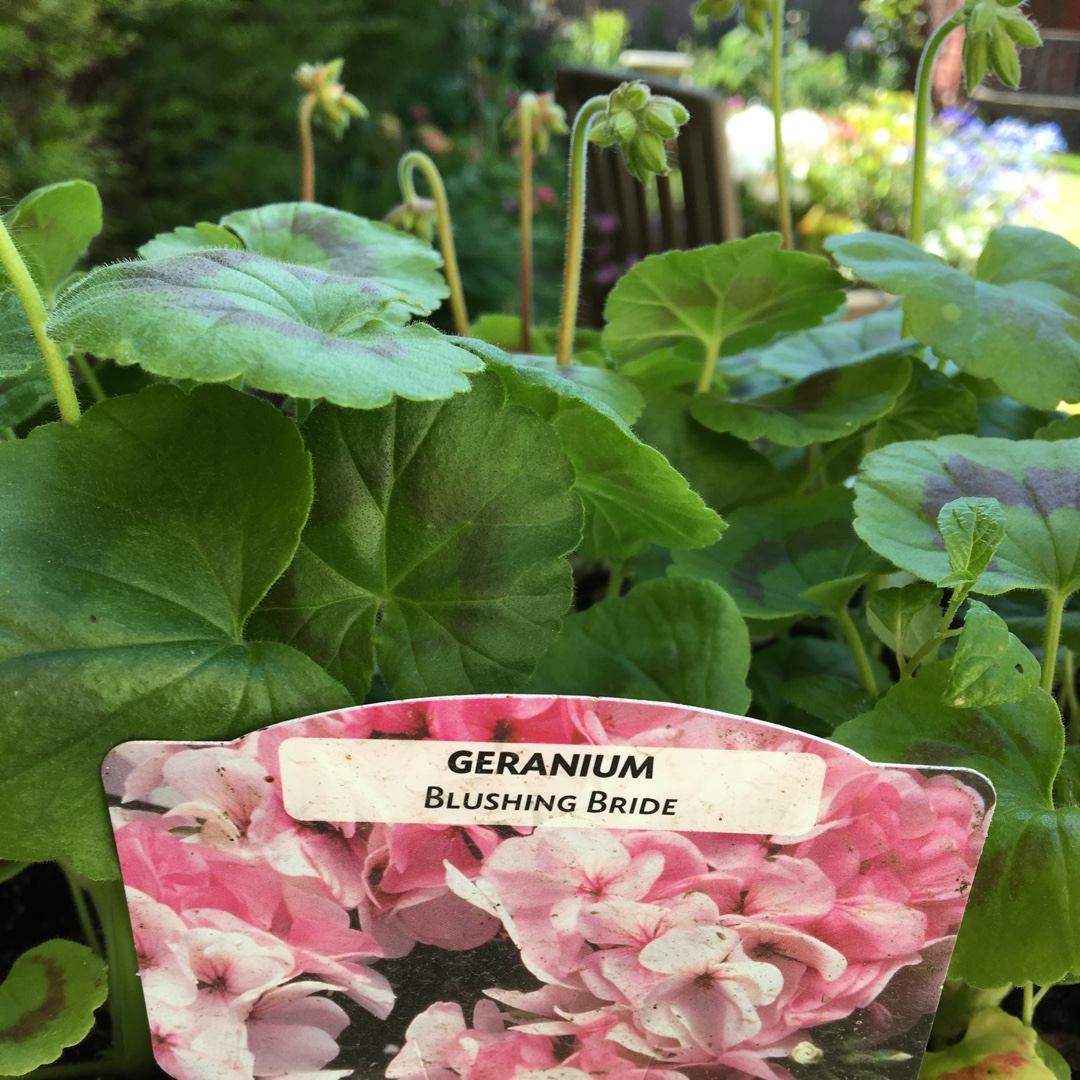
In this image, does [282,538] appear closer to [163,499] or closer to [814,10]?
[163,499]

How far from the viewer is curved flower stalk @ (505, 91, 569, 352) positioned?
79cm

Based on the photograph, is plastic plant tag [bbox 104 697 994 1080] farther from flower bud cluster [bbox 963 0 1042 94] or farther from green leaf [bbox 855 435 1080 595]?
flower bud cluster [bbox 963 0 1042 94]

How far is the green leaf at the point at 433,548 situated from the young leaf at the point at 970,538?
0.16m

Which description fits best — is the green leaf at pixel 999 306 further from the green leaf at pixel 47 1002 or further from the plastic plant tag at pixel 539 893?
the green leaf at pixel 47 1002

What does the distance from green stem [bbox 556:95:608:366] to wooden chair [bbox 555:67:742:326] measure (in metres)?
1.14

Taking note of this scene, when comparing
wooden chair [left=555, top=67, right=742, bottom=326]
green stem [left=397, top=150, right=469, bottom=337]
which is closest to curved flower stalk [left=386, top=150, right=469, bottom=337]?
green stem [left=397, top=150, right=469, bottom=337]

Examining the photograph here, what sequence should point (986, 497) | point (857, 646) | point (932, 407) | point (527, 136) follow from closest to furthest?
point (986, 497) < point (857, 646) < point (932, 407) < point (527, 136)

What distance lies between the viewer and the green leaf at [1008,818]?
427 mm

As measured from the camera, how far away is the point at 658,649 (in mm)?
524

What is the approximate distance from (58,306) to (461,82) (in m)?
4.08

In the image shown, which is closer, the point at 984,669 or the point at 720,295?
the point at 984,669

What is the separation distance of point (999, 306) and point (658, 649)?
0.28m

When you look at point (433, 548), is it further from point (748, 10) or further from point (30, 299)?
point (748, 10)

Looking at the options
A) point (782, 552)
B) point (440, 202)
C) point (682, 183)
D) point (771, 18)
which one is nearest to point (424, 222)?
point (440, 202)
